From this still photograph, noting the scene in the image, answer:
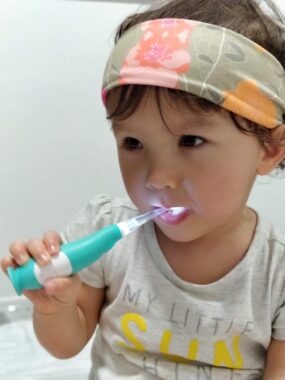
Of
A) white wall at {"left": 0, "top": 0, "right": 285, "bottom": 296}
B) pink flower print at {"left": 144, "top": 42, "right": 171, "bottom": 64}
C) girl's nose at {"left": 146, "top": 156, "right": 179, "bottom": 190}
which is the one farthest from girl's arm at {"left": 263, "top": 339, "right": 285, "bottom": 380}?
white wall at {"left": 0, "top": 0, "right": 285, "bottom": 296}

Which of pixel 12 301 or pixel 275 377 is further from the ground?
pixel 275 377

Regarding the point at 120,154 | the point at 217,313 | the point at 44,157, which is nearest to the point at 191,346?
the point at 217,313

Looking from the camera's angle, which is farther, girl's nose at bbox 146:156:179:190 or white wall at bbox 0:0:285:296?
white wall at bbox 0:0:285:296

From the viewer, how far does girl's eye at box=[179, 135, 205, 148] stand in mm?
562

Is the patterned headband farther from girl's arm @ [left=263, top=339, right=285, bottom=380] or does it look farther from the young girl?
girl's arm @ [left=263, top=339, right=285, bottom=380]

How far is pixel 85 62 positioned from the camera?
994mm

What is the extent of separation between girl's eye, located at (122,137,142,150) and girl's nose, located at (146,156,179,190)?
0.11 feet

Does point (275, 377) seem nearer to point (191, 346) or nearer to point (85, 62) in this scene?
point (191, 346)

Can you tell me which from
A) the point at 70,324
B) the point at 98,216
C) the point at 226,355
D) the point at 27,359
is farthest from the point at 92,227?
the point at 27,359

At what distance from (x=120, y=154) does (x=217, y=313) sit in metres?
0.22

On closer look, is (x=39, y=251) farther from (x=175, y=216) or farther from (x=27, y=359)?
(x=27, y=359)

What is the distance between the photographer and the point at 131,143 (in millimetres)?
594

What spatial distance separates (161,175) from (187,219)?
2.7 inches

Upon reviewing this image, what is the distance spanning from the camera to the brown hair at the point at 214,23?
549 mm
